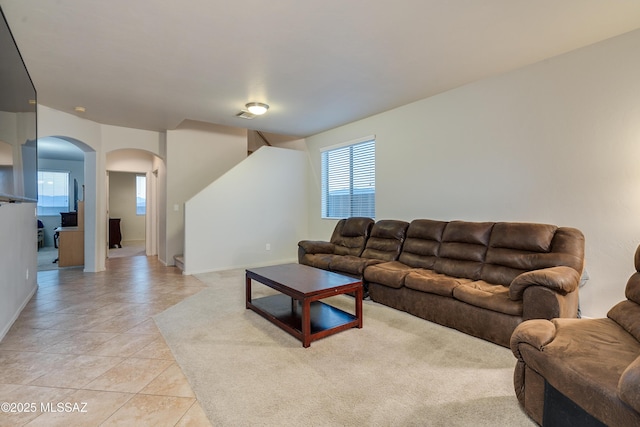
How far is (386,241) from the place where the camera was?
4.20 meters

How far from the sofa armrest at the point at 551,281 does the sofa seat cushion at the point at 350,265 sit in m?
1.61

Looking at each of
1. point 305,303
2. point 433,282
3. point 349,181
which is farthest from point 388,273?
point 349,181

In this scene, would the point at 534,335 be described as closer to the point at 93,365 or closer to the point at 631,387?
the point at 631,387

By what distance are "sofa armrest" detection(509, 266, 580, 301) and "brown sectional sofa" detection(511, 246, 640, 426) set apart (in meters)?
0.32

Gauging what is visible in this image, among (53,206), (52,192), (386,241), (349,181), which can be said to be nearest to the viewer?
(386,241)

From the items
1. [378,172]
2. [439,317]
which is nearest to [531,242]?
[439,317]

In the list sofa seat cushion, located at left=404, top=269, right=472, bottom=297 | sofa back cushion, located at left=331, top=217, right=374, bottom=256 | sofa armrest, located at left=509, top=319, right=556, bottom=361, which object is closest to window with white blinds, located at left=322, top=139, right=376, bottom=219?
sofa back cushion, located at left=331, top=217, right=374, bottom=256

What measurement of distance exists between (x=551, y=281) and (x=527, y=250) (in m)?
0.77

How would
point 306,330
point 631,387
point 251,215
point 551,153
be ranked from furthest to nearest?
point 251,215, point 551,153, point 306,330, point 631,387

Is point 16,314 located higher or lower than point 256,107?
lower

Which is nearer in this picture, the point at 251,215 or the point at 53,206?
the point at 251,215

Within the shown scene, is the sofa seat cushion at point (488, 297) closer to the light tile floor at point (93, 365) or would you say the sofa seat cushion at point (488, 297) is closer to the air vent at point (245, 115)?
the light tile floor at point (93, 365)

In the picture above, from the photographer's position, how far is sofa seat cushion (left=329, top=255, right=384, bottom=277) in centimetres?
370

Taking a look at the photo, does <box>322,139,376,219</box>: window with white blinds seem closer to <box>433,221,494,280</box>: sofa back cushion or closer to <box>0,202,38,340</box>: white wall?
<box>433,221,494,280</box>: sofa back cushion
